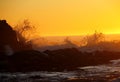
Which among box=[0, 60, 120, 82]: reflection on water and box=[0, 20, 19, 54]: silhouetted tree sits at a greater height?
box=[0, 20, 19, 54]: silhouetted tree

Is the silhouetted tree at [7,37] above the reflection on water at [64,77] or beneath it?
above

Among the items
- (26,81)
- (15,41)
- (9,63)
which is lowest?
(26,81)

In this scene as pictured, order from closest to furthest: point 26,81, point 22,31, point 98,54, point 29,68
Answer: point 26,81 < point 29,68 < point 98,54 < point 22,31

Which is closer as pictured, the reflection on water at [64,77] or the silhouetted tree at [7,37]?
the reflection on water at [64,77]

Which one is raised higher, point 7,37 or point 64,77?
point 7,37

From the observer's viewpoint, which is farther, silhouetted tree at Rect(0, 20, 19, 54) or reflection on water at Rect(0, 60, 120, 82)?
silhouetted tree at Rect(0, 20, 19, 54)

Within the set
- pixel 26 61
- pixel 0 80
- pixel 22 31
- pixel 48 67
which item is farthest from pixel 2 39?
pixel 0 80

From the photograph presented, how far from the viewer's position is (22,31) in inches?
2864

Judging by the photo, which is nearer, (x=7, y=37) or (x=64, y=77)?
(x=64, y=77)

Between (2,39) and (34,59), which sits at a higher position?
(2,39)

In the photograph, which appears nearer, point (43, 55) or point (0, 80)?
point (0, 80)

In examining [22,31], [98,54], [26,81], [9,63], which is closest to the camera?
[26,81]

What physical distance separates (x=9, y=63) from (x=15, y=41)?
20.0m

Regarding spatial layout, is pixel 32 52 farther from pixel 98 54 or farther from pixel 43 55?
pixel 98 54
